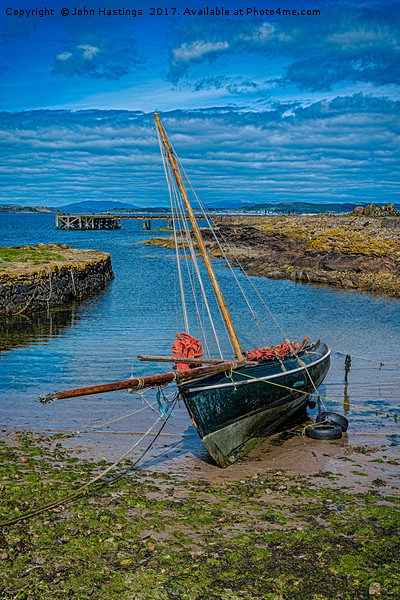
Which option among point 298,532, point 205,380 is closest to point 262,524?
point 298,532

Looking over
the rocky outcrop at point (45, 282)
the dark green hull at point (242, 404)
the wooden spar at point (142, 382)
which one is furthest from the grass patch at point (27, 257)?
the wooden spar at point (142, 382)

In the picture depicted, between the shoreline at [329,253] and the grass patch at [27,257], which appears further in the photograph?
the shoreline at [329,253]

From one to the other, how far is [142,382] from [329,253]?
50.3m

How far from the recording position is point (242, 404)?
13367 millimetres

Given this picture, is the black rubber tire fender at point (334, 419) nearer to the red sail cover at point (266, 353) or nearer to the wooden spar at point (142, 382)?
the red sail cover at point (266, 353)

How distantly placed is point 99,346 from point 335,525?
17.3m

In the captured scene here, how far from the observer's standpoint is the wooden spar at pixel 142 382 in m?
9.29

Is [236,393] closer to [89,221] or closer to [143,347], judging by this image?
[143,347]

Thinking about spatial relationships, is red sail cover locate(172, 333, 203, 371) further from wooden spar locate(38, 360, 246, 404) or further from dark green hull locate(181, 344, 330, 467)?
dark green hull locate(181, 344, 330, 467)

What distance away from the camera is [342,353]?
24.1m

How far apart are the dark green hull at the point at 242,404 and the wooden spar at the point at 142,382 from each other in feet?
0.83

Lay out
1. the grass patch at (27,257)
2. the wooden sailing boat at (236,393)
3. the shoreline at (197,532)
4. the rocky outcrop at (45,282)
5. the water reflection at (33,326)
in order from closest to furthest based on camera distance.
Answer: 1. the shoreline at (197,532)
2. the wooden sailing boat at (236,393)
3. the water reflection at (33,326)
4. the rocky outcrop at (45,282)
5. the grass patch at (27,257)

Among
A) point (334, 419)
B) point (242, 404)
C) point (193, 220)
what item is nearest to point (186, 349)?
point (242, 404)

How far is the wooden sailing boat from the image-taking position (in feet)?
40.4
